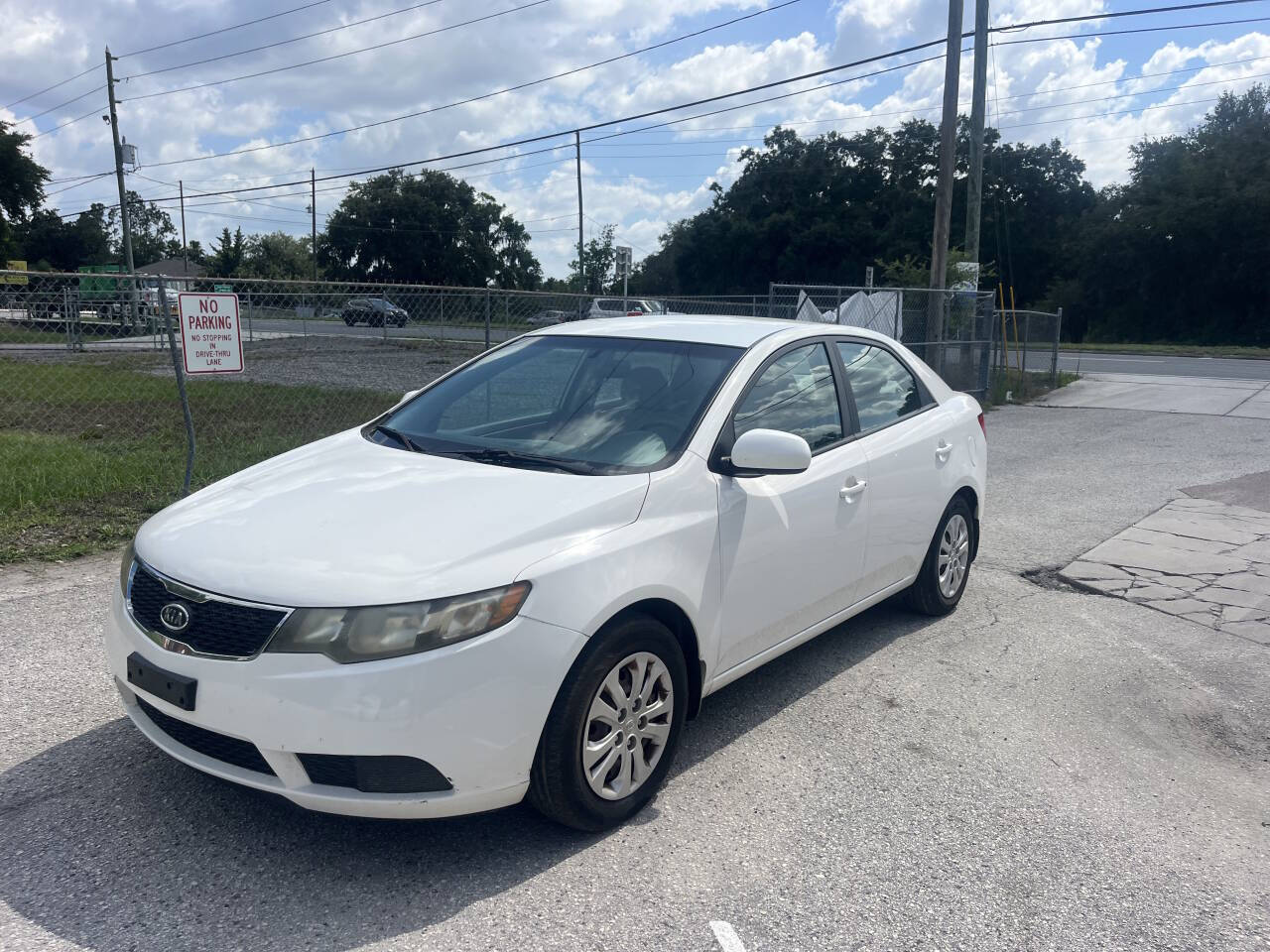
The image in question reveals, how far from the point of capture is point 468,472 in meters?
3.55

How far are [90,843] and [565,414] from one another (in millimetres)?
2216

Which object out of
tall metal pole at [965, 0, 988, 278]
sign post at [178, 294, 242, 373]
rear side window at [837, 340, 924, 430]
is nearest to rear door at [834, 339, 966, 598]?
rear side window at [837, 340, 924, 430]

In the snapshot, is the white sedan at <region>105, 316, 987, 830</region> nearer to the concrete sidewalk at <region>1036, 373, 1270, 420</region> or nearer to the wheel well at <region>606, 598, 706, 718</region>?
the wheel well at <region>606, 598, 706, 718</region>

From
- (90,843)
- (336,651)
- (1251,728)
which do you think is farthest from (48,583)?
(1251,728)

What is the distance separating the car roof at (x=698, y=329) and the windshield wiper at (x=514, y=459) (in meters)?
0.96

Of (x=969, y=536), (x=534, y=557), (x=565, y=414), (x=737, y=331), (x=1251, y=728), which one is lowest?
(x=1251, y=728)

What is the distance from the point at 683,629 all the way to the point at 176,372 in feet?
18.8

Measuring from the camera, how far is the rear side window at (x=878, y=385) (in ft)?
15.5

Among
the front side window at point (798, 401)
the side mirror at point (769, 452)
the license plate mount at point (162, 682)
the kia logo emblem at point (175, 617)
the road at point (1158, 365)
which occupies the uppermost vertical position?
the front side window at point (798, 401)

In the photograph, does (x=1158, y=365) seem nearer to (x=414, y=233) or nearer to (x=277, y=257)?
(x=414, y=233)

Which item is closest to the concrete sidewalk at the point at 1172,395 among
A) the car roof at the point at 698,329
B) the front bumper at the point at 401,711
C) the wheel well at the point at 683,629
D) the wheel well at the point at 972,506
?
the wheel well at the point at 972,506

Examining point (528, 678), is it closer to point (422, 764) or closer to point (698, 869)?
point (422, 764)

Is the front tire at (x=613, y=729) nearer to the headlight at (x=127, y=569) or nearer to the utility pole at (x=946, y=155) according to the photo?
the headlight at (x=127, y=569)

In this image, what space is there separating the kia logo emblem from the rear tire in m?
3.64
